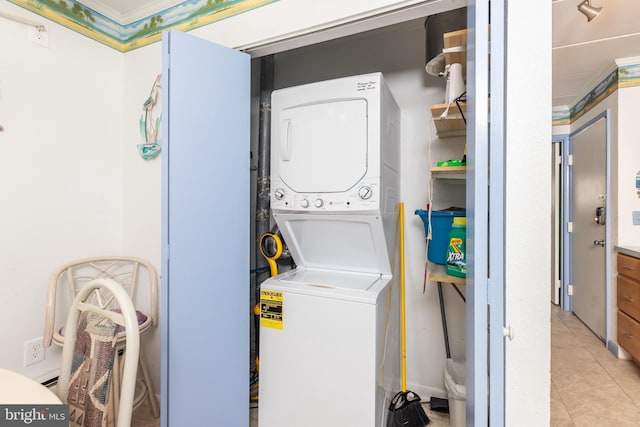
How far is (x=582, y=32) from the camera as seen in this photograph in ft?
8.24

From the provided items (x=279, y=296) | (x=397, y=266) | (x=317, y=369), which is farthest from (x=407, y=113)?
(x=317, y=369)

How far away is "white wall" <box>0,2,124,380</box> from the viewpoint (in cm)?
183

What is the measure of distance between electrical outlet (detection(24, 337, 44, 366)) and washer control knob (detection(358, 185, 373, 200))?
211cm

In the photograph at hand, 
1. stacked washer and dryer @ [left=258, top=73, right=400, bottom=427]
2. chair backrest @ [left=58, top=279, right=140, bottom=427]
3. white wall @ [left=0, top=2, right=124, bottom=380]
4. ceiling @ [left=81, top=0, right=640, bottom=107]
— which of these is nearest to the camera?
chair backrest @ [left=58, top=279, right=140, bottom=427]

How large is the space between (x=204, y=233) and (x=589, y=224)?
13.1 ft

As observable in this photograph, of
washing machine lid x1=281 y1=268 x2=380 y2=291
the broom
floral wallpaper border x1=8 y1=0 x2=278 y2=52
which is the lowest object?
the broom

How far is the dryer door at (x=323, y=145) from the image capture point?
171cm

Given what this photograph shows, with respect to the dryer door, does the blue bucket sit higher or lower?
lower

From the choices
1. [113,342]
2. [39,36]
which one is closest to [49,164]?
[39,36]

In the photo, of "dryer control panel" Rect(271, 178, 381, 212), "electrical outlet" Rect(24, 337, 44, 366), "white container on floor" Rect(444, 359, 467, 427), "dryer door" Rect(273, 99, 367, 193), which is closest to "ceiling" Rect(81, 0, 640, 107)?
"dryer door" Rect(273, 99, 367, 193)

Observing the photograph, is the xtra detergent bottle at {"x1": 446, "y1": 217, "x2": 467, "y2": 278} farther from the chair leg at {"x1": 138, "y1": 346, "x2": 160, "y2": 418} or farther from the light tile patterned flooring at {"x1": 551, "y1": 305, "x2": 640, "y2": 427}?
the chair leg at {"x1": 138, "y1": 346, "x2": 160, "y2": 418}

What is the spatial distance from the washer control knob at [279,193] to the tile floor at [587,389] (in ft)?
4.64

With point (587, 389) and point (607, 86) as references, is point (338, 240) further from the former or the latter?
point (607, 86)

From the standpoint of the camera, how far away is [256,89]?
2523 millimetres
